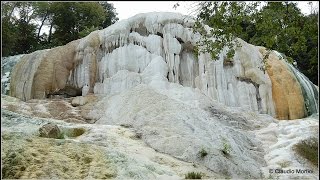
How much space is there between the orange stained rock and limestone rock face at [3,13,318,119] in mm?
49

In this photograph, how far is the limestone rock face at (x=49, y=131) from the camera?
1277 centimetres

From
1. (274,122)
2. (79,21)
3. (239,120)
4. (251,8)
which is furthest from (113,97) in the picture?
(79,21)

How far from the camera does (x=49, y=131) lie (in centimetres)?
1293

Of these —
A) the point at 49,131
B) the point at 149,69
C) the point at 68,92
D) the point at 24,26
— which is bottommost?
the point at 49,131

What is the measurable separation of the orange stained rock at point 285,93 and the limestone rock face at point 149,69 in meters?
0.05

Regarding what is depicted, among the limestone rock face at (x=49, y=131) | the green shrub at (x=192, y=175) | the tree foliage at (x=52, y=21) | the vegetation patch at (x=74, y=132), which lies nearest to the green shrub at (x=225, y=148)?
the green shrub at (x=192, y=175)

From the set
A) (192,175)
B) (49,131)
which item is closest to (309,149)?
(192,175)

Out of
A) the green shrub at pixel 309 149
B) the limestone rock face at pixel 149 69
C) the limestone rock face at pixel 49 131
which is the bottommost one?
the green shrub at pixel 309 149

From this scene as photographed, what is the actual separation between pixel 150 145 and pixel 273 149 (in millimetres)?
4457

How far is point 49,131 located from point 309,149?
841 cm

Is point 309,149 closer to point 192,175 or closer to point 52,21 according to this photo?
point 192,175

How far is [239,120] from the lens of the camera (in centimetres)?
1759

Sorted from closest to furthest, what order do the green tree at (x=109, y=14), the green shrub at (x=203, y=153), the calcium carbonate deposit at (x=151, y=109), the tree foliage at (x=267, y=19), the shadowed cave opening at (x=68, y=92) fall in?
the tree foliage at (x=267, y=19), the calcium carbonate deposit at (x=151, y=109), the green shrub at (x=203, y=153), the shadowed cave opening at (x=68, y=92), the green tree at (x=109, y=14)

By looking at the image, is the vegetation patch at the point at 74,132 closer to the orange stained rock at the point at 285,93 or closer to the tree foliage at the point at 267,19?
the tree foliage at the point at 267,19
